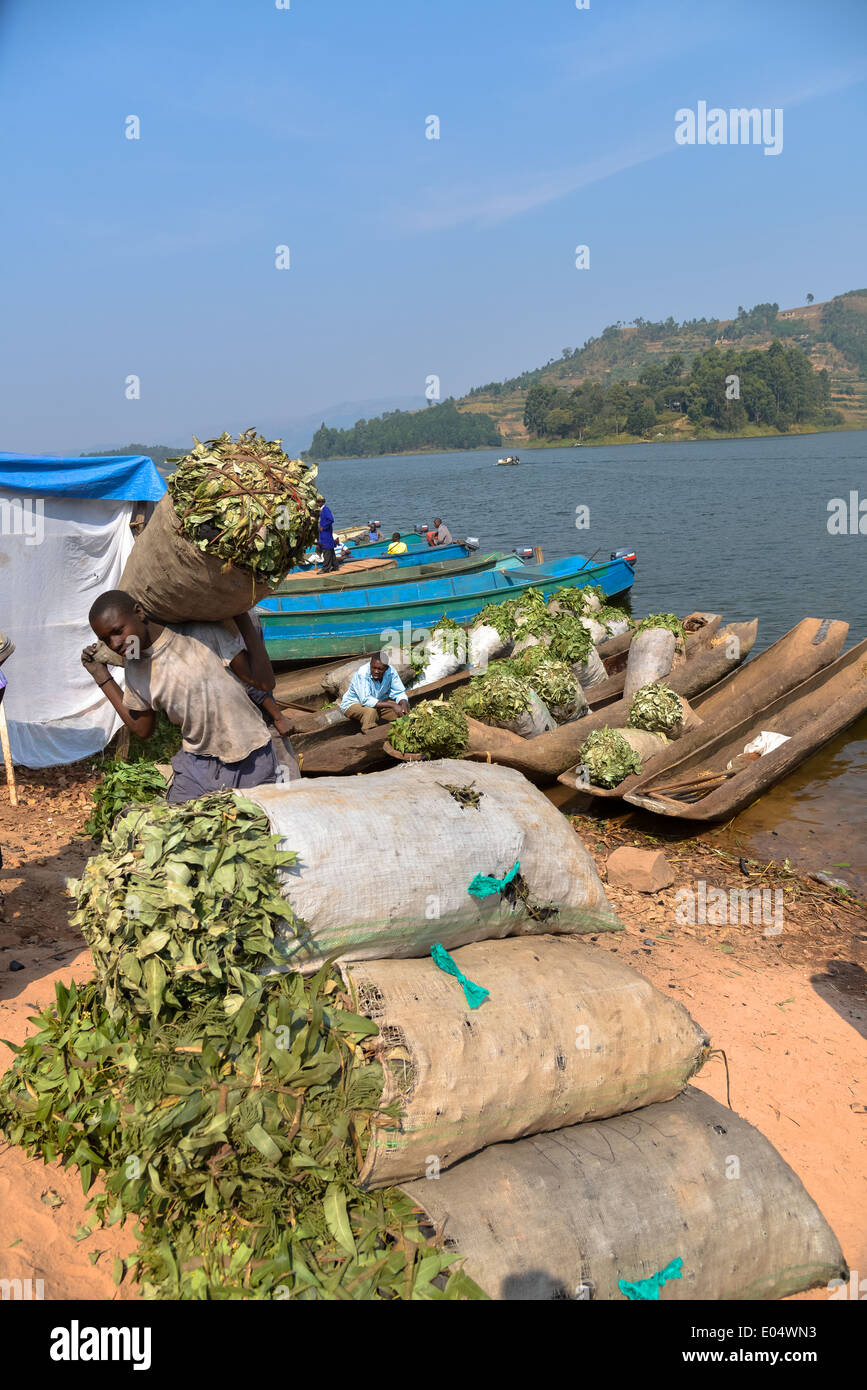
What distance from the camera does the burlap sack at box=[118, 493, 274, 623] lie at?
4.11 meters

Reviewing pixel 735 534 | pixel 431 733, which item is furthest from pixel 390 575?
pixel 735 534

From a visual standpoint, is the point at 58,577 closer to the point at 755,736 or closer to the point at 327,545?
the point at 755,736

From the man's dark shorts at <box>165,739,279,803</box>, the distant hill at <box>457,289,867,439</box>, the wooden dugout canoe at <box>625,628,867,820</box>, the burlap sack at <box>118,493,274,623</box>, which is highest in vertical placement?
the distant hill at <box>457,289,867,439</box>

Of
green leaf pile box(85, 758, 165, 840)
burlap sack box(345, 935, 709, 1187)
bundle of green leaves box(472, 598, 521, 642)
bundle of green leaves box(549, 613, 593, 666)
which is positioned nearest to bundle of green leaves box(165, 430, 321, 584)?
burlap sack box(345, 935, 709, 1187)

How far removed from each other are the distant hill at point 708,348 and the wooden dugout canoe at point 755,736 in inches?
5569

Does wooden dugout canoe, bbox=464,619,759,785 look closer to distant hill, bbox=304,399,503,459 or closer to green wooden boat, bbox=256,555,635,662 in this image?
green wooden boat, bbox=256,555,635,662

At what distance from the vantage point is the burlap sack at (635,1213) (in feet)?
9.95

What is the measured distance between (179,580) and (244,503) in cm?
57

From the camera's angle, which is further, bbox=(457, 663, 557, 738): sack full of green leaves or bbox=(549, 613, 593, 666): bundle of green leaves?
bbox=(549, 613, 593, 666): bundle of green leaves

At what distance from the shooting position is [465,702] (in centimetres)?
927

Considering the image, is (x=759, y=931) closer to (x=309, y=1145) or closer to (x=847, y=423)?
(x=309, y=1145)

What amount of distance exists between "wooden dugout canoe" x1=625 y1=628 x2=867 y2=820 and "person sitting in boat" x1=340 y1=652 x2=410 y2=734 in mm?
2594
